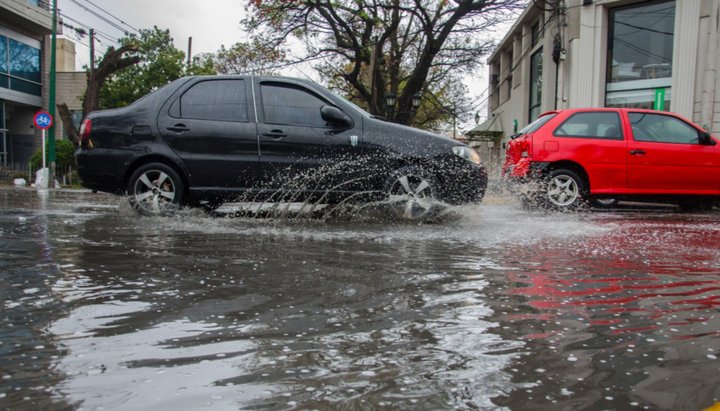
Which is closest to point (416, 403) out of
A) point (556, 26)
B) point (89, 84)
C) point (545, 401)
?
point (545, 401)

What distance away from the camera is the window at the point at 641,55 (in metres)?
14.9

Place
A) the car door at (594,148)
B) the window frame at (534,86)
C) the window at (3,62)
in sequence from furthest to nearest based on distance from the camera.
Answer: the window at (3,62) < the window frame at (534,86) < the car door at (594,148)

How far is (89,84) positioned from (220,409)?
20.3 m

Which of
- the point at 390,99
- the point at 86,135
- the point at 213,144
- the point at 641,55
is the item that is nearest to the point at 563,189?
the point at 213,144

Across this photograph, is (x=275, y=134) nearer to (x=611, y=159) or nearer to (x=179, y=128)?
(x=179, y=128)

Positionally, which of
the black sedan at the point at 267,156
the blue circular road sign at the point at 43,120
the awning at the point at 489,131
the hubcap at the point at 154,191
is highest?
the awning at the point at 489,131

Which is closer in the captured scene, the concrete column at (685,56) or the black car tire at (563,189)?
the black car tire at (563,189)

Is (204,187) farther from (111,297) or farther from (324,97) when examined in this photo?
(111,297)

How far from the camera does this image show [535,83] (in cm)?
2202

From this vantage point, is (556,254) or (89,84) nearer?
(556,254)

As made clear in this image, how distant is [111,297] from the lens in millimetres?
2697

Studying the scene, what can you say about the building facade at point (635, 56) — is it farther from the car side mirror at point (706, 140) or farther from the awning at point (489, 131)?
the awning at point (489, 131)

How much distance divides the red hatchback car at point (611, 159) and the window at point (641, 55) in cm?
719

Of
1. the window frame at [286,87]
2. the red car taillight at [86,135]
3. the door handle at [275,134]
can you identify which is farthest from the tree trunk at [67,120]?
the door handle at [275,134]
